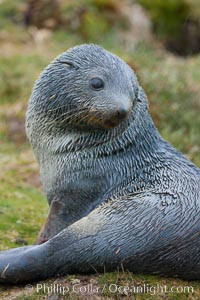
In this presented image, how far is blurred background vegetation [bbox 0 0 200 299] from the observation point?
8.12 meters

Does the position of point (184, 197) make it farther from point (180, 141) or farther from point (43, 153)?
point (180, 141)

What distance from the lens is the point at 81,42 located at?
16.1 m

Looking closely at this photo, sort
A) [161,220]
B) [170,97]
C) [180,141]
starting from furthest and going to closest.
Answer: [170,97] → [180,141] → [161,220]

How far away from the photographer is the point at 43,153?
18.6 feet

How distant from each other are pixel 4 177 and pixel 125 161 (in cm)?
376

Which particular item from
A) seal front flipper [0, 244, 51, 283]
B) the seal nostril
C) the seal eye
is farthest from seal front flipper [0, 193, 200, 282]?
the seal eye

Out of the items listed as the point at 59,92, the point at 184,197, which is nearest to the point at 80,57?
the point at 59,92

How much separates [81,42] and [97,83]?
1092cm

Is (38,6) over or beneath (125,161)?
over

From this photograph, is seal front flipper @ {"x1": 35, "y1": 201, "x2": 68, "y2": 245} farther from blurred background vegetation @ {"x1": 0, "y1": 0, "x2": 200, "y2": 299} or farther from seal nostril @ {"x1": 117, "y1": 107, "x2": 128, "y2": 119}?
seal nostril @ {"x1": 117, "y1": 107, "x2": 128, "y2": 119}

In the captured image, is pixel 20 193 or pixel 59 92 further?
pixel 20 193

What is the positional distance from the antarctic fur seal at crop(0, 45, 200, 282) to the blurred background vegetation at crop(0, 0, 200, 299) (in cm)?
23

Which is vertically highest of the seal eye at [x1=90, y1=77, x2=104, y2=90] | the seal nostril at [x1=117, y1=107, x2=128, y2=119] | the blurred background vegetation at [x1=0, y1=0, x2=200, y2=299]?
the blurred background vegetation at [x1=0, y1=0, x2=200, y2=299]

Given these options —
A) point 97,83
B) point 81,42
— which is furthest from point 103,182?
point 81,42
